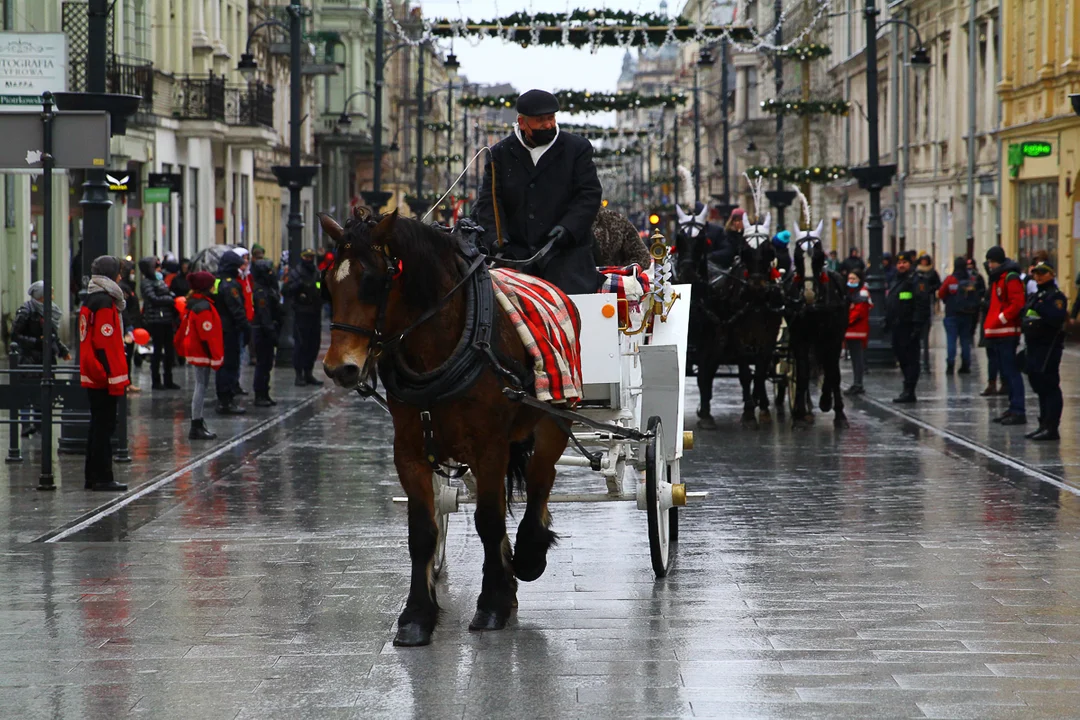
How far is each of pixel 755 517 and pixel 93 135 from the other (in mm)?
6081

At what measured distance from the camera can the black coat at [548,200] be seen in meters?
9.66

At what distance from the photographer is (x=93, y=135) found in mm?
14211

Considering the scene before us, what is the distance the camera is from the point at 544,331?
8688 millimetres

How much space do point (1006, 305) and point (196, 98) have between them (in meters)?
29.2

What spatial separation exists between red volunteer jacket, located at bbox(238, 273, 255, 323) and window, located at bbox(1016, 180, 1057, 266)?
1931cm

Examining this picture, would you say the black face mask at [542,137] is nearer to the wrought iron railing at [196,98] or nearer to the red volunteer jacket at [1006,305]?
the red volunteer jacket at [1006,305]

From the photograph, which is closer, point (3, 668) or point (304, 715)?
point (304, 715)

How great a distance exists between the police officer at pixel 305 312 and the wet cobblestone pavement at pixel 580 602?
30.1 ft

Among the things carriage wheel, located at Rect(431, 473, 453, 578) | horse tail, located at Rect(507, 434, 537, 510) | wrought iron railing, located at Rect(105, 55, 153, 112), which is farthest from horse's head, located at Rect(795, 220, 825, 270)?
wrought iron railing, located at Rect(105, 55, 153, 112)

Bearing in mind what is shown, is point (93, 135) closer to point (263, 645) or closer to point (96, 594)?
point (96, 594)

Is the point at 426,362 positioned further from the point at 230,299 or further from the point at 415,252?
the point at 230,299

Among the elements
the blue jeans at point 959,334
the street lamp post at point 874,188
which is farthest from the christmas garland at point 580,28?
the blue jeans at point 959,334

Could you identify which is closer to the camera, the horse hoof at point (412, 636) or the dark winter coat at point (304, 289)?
the horse hoof at point (412, 636)

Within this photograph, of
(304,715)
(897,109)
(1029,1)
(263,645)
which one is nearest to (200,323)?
(263,645)
